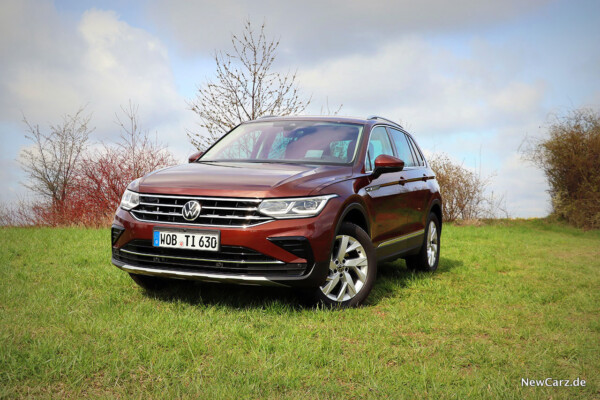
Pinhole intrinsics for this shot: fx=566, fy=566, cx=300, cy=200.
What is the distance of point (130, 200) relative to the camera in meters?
5.21

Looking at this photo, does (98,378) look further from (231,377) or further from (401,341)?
(401,341)

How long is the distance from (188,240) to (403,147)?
3.80m

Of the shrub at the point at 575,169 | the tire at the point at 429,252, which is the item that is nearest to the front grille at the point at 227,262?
the tire at the point at 429,252

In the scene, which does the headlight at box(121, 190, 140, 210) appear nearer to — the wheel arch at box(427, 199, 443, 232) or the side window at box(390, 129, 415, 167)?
the side window at box(390, 129, 415, 167)

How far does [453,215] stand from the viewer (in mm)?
18016

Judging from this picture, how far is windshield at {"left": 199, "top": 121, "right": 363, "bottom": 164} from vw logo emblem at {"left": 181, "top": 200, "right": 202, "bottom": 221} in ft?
4.44

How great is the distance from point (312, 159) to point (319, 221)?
3.97 feet

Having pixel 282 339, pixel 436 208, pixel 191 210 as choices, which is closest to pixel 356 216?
pixel 191 210

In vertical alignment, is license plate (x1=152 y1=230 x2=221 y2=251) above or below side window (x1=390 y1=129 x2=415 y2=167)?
below

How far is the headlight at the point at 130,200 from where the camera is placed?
5.14 m

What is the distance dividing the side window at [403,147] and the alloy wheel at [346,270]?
86.9 inches

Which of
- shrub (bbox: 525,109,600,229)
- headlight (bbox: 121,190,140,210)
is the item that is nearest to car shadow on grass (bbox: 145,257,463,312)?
headlight (bbox: 121,190,140,210)

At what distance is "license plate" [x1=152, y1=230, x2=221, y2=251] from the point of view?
4645 millimetres

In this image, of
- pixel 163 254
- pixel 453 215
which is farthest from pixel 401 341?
pixel 453 215
